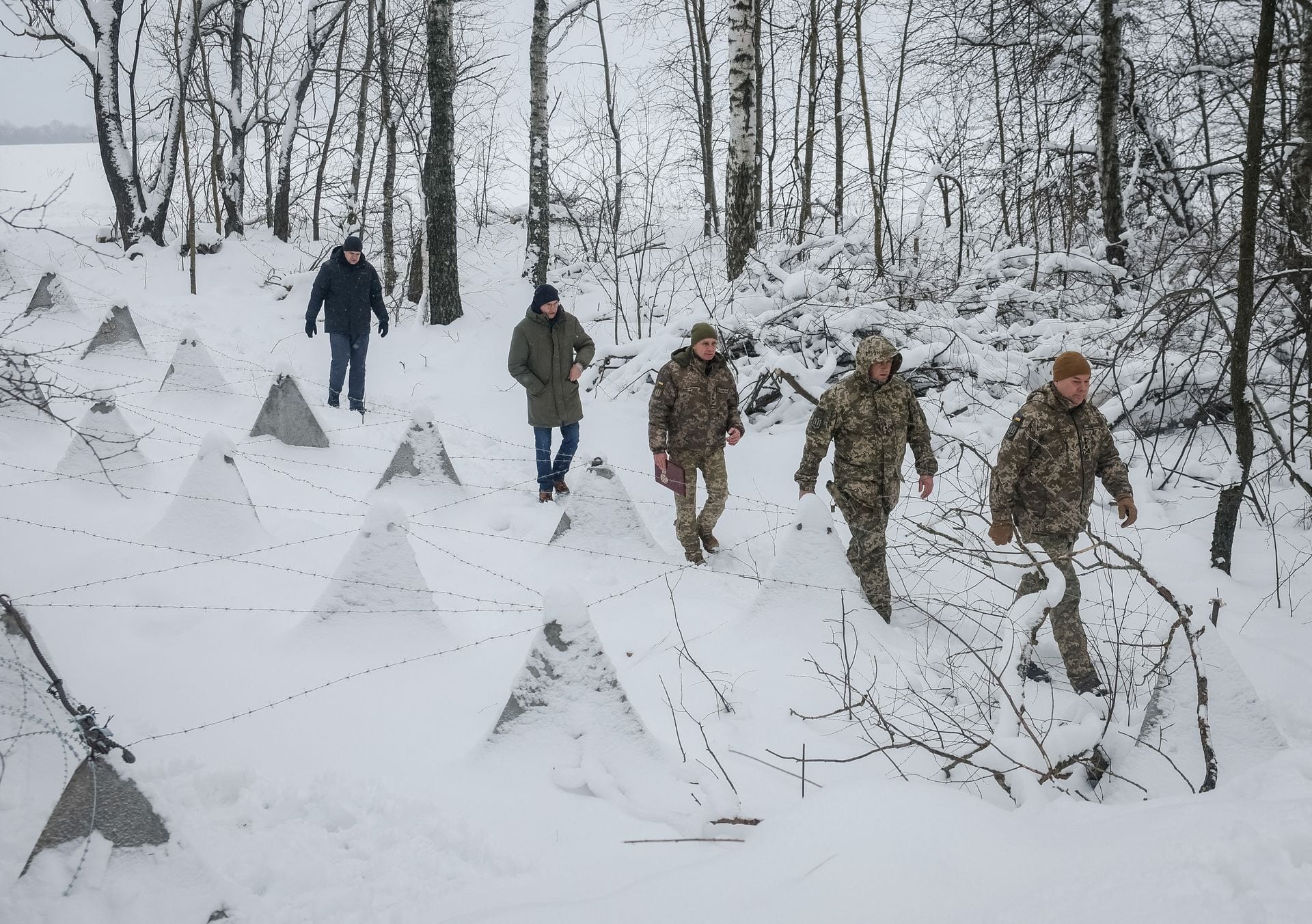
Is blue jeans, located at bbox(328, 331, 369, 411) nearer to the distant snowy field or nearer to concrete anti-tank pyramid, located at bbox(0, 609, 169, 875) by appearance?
the distant snowy field

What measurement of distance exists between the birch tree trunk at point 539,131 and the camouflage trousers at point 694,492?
6.10m

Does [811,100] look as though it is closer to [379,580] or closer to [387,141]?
[387,141]

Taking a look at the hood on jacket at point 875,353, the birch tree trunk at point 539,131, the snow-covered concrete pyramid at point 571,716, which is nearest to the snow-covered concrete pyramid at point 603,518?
the hood on jacket at point 875,353

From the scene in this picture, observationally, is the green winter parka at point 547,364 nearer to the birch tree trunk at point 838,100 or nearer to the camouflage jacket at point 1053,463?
the camouflage jacket at point 1053,463

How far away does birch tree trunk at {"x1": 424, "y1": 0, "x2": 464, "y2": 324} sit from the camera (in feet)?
34.3

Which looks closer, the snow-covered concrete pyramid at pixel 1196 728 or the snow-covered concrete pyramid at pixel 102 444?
the snow-covered concrete pyramid at pixel 1196 728

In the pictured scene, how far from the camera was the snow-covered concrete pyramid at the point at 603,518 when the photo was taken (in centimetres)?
563

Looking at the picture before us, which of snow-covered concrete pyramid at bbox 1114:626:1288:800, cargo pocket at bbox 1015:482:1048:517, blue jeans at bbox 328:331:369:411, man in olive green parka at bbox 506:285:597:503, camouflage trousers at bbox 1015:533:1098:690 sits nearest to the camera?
snow-covered concrete pyramid at bbox 1114:626:1288:800

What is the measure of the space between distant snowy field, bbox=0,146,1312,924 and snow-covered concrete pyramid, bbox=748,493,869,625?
0.02 meters

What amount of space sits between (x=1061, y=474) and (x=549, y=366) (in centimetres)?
391

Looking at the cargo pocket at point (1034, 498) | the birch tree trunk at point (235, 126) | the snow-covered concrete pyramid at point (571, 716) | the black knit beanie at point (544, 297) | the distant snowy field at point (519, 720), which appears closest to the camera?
the distant snowy field at point (519, 720)

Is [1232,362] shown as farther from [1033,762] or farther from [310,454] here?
[310,454]

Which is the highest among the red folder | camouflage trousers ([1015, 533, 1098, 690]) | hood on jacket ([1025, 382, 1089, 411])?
hood on jacket ([1025, 382, 1089, 411])

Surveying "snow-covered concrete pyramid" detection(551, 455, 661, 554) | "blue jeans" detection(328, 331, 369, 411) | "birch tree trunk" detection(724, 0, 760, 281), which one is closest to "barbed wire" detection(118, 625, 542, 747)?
"snow-covered concrete pyramid" detection(551, 455, 661, 554)
